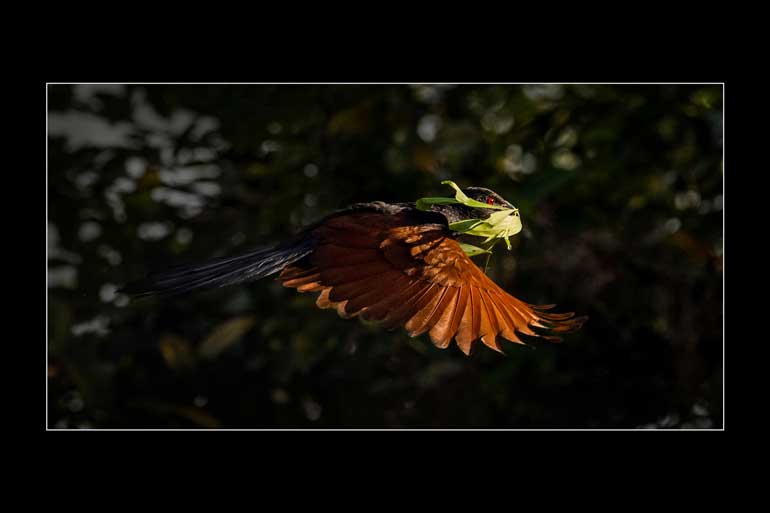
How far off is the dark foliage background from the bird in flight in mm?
1152

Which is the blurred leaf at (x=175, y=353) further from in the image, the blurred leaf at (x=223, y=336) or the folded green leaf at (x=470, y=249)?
the folded green leaf at (x=470, y=249)

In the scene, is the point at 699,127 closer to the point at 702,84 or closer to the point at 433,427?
the point at 702,84

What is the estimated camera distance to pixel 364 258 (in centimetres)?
146

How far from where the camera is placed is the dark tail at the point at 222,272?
1.36 metres

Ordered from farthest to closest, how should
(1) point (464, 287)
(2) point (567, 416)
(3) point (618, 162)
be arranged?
(2) point (567, 416) < (3) point (618, 162) < (1) point (464, 287)

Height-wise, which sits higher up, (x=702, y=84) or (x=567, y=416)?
(x=702, y=84)

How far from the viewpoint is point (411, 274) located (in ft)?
4.70

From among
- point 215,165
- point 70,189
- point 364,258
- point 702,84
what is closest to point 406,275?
point 364,258

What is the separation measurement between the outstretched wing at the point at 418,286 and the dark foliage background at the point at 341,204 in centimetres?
118

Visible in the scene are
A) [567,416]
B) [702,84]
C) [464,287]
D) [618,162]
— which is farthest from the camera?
[567,416]

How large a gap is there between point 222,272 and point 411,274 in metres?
0.32

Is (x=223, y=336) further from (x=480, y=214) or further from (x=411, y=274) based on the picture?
(x=480, y=214)

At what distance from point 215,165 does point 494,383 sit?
1318 millimetres

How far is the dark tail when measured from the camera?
1.36 meters
